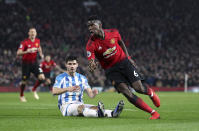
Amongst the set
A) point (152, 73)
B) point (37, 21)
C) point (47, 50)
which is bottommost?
point (152, 73)

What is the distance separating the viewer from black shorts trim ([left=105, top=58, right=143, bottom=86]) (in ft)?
28.2

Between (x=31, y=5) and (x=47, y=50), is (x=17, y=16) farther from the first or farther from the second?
(x=47, y=50)

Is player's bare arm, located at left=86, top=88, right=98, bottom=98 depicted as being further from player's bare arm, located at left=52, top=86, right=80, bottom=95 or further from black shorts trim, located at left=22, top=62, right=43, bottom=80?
black shorts trim, located at left=22, top=62, right=43, bottom=80

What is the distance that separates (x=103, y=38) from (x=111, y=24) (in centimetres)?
3315

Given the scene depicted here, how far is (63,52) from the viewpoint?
34.8 m

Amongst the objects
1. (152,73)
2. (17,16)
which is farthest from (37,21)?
(152,73)

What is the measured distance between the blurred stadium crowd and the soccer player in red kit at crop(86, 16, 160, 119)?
2201 centimetres

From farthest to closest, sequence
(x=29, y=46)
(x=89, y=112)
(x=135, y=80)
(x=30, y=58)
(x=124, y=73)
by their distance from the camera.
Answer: (x=30, y=58)
(x=29, y=46)
(x=89, y=112)
(x=124, y=73)
(x=135, y=80)

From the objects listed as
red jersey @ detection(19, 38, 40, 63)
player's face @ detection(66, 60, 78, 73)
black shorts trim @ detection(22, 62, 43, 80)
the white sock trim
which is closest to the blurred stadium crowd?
black shorts trim @ detection(22, 62, 43, 80)

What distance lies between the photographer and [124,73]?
8656 millimetres

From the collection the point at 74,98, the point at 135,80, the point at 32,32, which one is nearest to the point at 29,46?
the point at 32,32

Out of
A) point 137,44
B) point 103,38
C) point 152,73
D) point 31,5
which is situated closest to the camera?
point 103,38

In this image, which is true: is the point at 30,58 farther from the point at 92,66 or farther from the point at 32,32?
the point at 92,66

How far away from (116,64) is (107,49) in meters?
0.37
